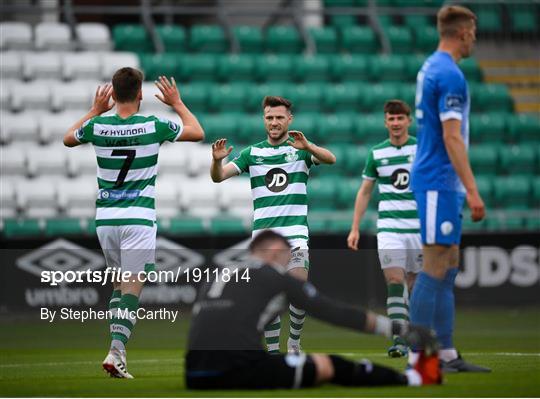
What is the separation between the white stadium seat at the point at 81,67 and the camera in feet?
62.8

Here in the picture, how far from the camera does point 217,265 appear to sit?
14.0 meters

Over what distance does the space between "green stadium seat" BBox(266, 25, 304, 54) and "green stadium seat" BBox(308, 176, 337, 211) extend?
3.83 m

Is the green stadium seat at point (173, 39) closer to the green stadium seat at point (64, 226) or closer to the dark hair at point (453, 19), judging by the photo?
the green stadium seat at point (64, 226)

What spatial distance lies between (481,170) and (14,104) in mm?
8066

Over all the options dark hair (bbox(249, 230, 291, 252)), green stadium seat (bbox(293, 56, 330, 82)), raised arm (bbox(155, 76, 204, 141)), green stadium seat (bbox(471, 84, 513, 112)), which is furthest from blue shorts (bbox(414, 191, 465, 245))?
green stadium seat (bbox(471, 84, 513, 112))

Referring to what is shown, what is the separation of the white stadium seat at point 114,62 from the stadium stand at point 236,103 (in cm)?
Answer: 2

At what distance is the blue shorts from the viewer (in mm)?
7133

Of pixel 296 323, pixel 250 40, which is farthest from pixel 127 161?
pixel 250 40

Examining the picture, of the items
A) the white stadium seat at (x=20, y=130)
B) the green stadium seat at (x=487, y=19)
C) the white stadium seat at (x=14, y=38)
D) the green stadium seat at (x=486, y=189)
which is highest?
the green stadium seat at (x=487, y=19)

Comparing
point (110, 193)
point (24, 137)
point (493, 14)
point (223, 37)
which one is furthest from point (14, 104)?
point (110, 193)

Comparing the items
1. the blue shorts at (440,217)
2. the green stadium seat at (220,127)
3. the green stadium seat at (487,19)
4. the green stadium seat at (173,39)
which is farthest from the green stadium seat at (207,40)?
the blue shorts at (440,217)

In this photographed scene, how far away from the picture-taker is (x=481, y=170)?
19047 mm

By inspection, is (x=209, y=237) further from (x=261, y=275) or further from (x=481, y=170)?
(x=261, y=275)

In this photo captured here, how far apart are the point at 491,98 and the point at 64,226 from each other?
8711 millimetres
